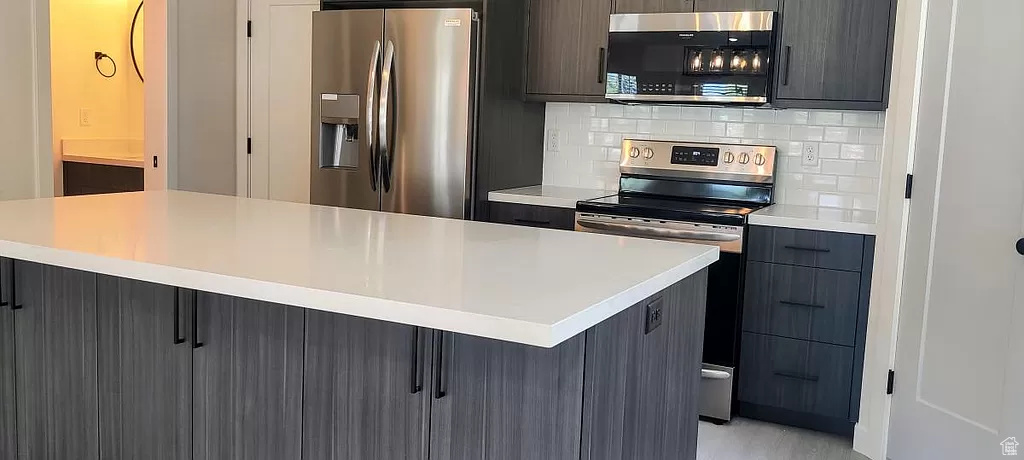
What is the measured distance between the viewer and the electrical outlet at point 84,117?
590 centimetres

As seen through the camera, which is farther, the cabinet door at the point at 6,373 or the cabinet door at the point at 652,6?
the cabinet door at the point at 652,6

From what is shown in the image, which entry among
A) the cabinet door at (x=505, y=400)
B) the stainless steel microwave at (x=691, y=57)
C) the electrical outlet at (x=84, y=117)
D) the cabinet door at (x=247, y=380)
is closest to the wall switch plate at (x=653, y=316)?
the cabinet door at (x=505, y=400)

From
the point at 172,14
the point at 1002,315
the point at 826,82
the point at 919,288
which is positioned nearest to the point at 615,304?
the point at 1002,315

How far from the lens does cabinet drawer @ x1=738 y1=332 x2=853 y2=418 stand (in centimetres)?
342

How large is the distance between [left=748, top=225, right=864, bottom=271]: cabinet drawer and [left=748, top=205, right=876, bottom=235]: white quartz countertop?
0.07 ft

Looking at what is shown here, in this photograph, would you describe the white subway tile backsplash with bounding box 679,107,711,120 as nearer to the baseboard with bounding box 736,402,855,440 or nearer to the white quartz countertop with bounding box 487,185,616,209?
the white quartz countertop with bounding box 487,185,616,209

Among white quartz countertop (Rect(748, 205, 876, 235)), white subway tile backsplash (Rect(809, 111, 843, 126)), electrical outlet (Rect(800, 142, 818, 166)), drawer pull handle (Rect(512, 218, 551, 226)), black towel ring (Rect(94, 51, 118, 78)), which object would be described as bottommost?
drawer pull handle (Rect(512, 218, 551, 226))

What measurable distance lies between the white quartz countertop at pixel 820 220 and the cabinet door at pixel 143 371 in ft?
7.44

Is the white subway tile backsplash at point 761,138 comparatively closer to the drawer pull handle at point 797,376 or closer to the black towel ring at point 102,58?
the drawer pull handle at point 797,376

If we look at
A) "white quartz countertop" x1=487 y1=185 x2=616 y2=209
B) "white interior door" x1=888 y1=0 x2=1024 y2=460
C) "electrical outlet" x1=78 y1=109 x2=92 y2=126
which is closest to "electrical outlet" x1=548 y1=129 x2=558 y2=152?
"white quartz countertop" x1=487 y1=185 x2=616 y2=209

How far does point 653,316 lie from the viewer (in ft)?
6.33

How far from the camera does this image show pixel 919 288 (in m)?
3.03

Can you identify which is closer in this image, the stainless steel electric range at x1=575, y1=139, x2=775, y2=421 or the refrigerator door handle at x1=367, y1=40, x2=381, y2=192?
the stainless steel electric range at x1=575, y1=139, x2=775, y2=421

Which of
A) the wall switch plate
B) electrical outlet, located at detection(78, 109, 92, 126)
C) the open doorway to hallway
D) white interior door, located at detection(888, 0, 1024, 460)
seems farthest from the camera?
electrical outlet, located at detection(78, 109, 92, 126)
